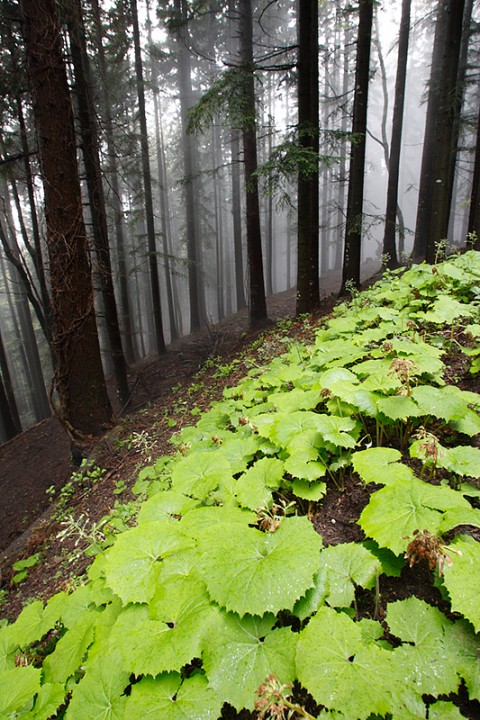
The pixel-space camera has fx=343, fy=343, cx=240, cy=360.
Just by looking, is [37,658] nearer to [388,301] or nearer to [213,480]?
[213,480]

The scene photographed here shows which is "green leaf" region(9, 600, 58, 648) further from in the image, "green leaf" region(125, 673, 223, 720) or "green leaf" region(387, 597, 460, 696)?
"green leaf" region(387, 597, 460, 696)

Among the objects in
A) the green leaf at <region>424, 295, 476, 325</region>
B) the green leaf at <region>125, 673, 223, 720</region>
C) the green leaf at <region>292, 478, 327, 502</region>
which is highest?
the green leaf at <region>424, 295, 476, 325</region>

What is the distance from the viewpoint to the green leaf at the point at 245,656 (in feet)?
3.71

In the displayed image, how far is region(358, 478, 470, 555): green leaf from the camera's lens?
142 cm

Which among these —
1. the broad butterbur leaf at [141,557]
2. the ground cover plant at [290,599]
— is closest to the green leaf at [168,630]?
the ground cover plant at [290,599]

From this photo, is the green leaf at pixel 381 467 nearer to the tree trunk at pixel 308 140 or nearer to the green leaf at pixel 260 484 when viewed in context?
the green leaf at pixel 260 484

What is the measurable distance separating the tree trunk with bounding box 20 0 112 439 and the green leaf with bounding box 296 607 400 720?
5.28m

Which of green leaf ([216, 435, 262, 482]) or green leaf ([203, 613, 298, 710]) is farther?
green leaf ([216, 435, 262, 482])

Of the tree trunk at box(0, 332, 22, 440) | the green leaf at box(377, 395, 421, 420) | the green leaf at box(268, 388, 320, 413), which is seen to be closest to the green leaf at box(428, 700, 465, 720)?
the green leaf at box(377, 395, 421, 420)

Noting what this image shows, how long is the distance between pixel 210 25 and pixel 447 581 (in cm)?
2357

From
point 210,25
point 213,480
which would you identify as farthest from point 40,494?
point 210,25

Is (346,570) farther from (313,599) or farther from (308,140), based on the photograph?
(308,140)

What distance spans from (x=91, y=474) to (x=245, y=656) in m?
4.60

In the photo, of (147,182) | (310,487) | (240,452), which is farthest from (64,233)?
(147,182)
